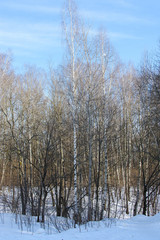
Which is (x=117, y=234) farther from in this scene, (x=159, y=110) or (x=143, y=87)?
(x=143, y=87)

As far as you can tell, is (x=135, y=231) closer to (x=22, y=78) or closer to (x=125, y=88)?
(x=125, y=88)

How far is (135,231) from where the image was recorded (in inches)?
296

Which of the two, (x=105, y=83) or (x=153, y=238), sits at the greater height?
(x=105, y=83)

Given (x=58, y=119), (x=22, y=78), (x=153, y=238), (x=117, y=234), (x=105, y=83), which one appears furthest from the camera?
(x=22, y=78)

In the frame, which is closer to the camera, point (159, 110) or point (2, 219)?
point (2, 219)

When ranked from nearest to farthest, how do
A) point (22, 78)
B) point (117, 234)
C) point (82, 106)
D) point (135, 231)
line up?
1. point (117, 234)
2. point (135, 231)
3. point (82, 106)
4. point (22, 78)

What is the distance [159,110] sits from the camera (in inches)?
508

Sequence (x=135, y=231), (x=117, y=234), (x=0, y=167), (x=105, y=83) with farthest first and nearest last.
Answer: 1. (x=0, y=167)
2. (x=105, y=83)
3. (x=135, y=231)
4. (x=117, y=234)

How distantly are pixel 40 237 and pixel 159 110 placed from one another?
8896mm

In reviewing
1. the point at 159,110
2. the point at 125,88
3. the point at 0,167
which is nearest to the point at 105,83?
the point at 159,110

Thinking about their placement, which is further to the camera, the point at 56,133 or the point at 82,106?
the point at 56,133

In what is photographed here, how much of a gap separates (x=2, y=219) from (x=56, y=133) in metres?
5.38

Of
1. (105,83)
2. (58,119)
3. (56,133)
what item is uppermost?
(105,83)

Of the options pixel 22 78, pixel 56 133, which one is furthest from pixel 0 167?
pixel 56 133
